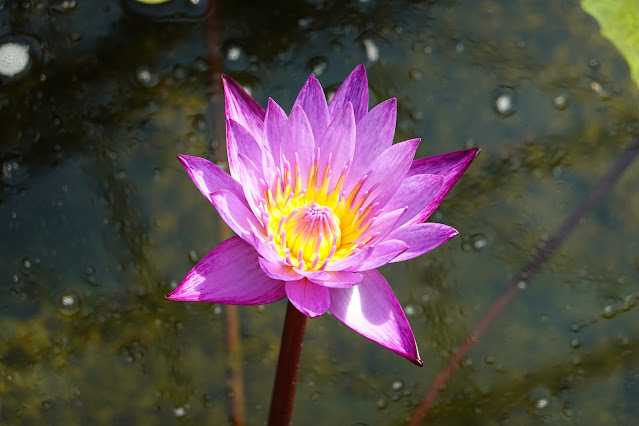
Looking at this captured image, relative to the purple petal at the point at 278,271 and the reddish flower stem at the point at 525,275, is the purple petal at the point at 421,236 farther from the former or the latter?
the reddish flower stem at the point at 525,275

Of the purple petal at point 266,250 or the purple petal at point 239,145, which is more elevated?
the purple petal at point 239,145

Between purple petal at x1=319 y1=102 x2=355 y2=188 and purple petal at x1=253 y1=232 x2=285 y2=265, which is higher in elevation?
purple petal at x1=319 y1=102 x2=355 y2=188

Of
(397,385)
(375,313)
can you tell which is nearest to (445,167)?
(375,313)

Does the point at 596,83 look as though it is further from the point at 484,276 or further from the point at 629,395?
the point at 629,395

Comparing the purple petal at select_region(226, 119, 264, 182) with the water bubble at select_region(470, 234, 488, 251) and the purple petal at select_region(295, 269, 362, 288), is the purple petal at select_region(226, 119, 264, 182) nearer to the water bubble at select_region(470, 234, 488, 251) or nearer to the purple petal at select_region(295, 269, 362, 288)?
the purple petal at select_region(295, 269, 362, 288)

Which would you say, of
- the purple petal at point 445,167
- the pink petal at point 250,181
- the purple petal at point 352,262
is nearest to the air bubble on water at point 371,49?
the purple petal at point 445,167

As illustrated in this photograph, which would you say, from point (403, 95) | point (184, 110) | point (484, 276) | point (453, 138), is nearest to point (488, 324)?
point (484, 276)

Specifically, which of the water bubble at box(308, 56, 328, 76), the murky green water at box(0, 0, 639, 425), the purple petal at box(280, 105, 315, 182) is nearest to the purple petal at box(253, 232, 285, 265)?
the purple petal at box(280, 105, 315, 182)
